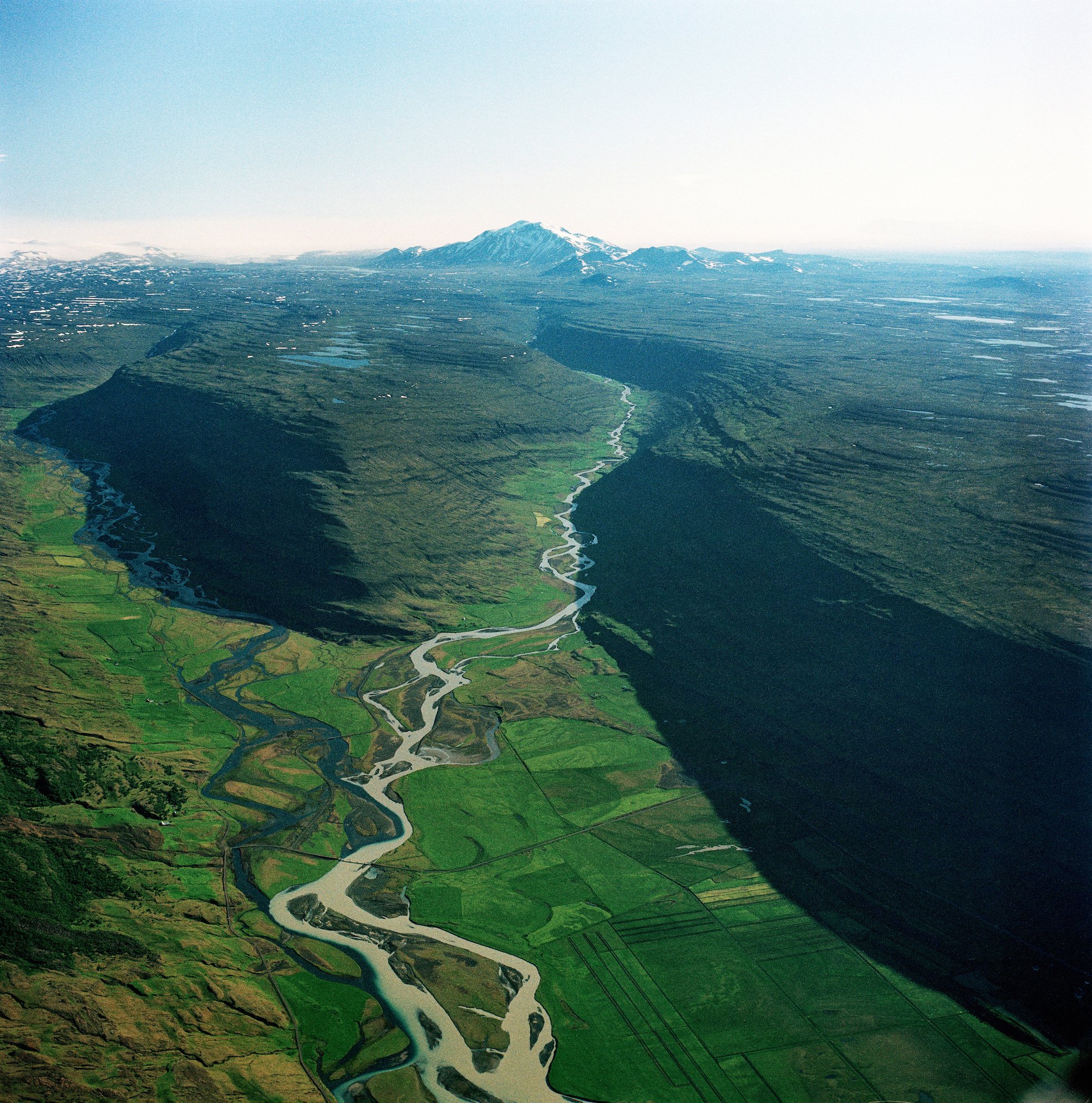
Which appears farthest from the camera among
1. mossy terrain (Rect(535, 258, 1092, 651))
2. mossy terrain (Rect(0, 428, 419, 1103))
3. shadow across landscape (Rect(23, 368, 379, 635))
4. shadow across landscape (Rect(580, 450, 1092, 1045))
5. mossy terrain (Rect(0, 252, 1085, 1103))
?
shadow across landscape (Rect(23, 368, 379, 635))

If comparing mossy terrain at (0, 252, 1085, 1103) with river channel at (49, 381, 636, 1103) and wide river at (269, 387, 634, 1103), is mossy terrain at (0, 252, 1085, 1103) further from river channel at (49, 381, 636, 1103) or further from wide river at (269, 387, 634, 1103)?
wide river at (269, 387, 634, 1103)

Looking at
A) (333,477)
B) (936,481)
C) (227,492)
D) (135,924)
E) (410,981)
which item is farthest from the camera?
(936,481)

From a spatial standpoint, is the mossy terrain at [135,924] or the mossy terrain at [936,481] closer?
the mossy terrain at [135,924]

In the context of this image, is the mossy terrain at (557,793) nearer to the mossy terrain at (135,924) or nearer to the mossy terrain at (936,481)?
the mossy terrain at (135,924)

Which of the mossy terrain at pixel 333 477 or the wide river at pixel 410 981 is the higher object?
the mossy terrain at pixel 333 477

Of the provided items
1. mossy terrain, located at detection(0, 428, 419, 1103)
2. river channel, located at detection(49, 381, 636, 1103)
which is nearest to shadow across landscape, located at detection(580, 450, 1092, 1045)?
river channel, located at detection(49, 381, 636, 1103)

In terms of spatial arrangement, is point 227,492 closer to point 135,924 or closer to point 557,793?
point 557,793

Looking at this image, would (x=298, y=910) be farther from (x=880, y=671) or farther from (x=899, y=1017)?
(x=880, y=671)

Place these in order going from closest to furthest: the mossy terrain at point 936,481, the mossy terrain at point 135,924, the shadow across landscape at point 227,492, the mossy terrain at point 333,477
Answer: the mossy terrain at point 135,924, the mossy terrain at point 936,481, the shadow across landscape at point 227,492, the mossy terrain at point 333,477

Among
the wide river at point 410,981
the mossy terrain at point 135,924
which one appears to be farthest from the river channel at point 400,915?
the mossy terrain at point 135,924

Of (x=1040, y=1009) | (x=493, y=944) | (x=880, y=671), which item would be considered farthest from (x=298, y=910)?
(x=880, y=671)

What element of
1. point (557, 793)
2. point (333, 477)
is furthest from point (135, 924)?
point (333, 477)
